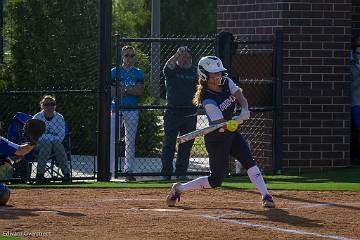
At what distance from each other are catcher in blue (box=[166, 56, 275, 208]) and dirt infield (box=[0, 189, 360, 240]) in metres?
0.25

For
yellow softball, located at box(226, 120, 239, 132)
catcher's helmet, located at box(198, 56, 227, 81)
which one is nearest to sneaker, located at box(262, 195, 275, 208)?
yellow softball, located at box(226, 120, 239, 132)

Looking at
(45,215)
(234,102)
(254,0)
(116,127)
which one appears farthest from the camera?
(254,0)

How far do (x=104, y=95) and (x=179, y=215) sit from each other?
499 centimetres

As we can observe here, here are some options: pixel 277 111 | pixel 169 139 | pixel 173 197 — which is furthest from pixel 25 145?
pixel 277 111

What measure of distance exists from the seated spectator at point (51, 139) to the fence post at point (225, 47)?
8.47 feet

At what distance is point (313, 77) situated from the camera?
17.4 metres

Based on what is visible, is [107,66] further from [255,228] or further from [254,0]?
[255,228]

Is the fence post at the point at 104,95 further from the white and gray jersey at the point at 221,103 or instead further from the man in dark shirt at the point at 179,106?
the white and gray jersey at the point at 221,103

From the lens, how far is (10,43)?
20.9 m

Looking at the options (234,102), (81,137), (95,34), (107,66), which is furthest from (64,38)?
(234,102)

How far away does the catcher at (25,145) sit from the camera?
12797mm

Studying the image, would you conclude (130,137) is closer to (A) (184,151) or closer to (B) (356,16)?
(A) (184,151)

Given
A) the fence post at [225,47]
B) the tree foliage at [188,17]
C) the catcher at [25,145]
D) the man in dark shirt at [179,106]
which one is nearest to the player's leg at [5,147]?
the catcher at [25,145]

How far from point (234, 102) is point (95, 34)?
27.2 ft
